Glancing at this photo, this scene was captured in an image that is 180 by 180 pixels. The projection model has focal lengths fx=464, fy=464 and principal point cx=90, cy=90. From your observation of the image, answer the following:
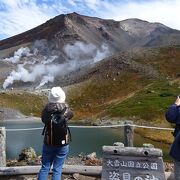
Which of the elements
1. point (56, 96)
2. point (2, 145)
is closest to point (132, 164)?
point (56, 96)

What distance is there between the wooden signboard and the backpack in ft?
3.86

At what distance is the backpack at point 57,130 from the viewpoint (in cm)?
1001

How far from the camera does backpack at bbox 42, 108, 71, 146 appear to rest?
32.8ft

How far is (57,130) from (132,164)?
6.19ft

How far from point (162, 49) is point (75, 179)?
13827 cm

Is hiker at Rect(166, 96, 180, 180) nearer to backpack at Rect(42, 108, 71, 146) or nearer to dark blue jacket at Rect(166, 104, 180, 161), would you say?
dark blue jacket at Rect(166, 104, 180, 161)

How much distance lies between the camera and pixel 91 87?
126250 mm

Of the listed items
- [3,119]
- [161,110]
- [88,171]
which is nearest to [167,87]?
[161,110]

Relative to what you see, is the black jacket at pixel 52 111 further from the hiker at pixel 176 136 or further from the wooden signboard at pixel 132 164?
the hiker at pixel 176 136

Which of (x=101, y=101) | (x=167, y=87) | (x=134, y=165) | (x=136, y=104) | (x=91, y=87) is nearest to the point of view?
(x=134, y=165)

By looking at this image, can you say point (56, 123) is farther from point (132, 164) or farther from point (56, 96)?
point (132, 164)

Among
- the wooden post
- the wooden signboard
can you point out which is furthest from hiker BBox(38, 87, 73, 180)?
the wooden post

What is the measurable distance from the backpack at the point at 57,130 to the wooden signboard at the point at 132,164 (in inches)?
46.3

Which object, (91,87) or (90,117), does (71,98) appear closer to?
(91,87)
